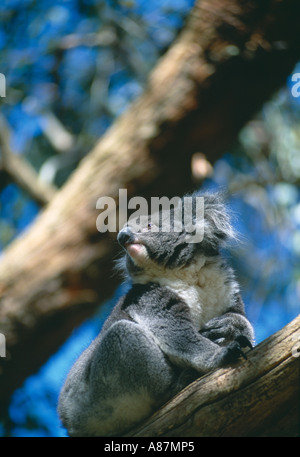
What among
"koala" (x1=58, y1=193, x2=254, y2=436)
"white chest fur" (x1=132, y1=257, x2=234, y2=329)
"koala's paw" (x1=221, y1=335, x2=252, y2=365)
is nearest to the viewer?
"koala's paw" (x1=221, y1=335, x2=252, y2=365)

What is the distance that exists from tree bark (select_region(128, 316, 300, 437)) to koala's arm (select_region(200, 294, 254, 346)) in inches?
16.0

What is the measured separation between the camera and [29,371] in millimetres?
5980

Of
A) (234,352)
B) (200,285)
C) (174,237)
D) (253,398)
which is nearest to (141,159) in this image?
(174,237)

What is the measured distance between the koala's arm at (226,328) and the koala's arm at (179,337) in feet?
0.33

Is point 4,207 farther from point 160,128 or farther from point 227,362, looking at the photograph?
point 227,362

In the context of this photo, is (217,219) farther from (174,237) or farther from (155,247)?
(155,247)

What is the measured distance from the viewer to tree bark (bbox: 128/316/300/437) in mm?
2467

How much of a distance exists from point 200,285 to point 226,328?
0.42 m

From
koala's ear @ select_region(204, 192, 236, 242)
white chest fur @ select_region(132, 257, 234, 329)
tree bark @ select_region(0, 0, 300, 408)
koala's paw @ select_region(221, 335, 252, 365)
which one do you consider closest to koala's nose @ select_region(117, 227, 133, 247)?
white chest fur @ select_region(132, 257, 234, 329)

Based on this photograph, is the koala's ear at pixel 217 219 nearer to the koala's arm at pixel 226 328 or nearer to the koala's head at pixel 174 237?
the koala's head at pixel 174 237

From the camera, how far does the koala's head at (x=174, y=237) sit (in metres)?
3.46

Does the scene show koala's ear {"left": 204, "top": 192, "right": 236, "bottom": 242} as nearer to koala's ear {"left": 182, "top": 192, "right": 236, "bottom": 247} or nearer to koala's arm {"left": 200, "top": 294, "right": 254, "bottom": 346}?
koala's ear {"left": 182, "top": 192, "right": 236, "bottom": 247}

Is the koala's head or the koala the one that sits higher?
the koala's head
